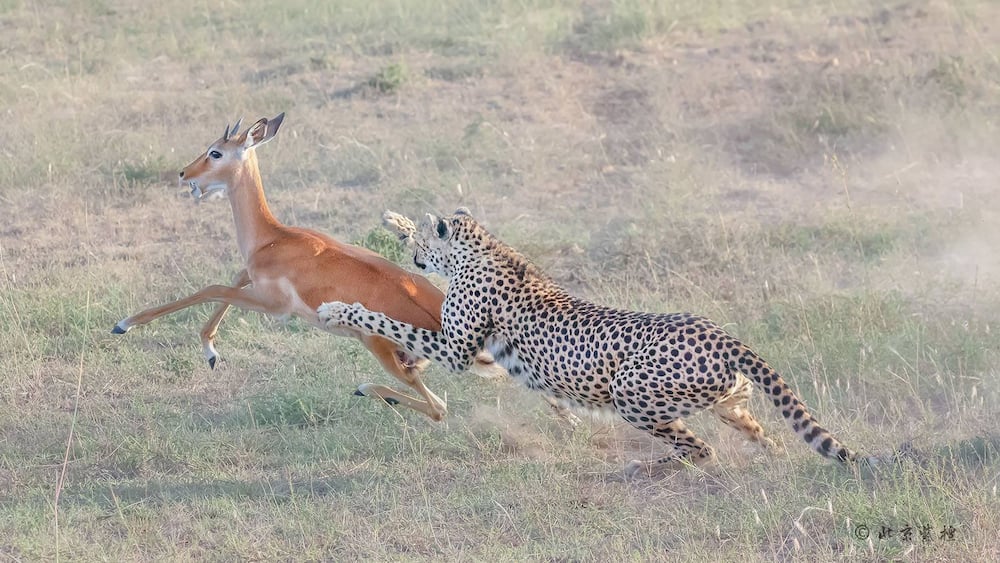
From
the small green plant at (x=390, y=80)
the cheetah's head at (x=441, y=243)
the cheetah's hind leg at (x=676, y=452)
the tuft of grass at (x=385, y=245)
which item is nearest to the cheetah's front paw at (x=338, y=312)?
the cheetah's head at (x=441, y=243)

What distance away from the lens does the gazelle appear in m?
6.43

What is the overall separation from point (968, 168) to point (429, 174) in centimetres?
414

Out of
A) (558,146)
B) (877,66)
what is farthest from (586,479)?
(877,66)

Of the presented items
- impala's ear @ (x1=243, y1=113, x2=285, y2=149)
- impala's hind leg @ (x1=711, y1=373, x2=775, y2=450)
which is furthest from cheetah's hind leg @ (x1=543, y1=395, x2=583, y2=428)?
impala's ear @ (x1=243, y1=113, x2=285, y2=149)

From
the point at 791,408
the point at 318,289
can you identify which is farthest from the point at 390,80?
the point at 791,408

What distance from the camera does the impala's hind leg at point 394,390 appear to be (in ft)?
21.3

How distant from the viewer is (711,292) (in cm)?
820

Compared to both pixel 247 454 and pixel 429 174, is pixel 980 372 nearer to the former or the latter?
pixel 247 454

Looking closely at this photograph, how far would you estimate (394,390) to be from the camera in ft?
21.4

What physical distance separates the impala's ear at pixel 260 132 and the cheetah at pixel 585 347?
766mm

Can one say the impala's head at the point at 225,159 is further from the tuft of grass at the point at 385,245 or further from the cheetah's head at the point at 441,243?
the tuft of grass at the point at 385,245

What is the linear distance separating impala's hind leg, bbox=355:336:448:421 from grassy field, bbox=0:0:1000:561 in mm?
115

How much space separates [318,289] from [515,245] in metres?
2.56

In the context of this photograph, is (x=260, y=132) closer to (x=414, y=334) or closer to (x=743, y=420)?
(x=414, y=334)
